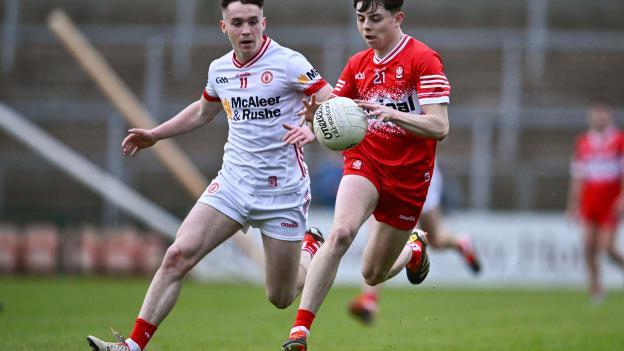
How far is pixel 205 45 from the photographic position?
2317 centimetres

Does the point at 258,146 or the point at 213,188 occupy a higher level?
the point at 258,146

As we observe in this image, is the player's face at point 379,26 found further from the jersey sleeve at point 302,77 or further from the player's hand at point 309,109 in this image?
the player's hand at point 309,109

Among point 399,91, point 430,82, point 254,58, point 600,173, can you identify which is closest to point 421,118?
point 430,82

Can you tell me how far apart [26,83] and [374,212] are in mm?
16982

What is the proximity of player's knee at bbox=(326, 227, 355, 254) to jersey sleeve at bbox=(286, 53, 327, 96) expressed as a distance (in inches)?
38.8

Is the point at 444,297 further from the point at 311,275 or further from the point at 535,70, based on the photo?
the point at 311,275

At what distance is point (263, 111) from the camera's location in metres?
7.34

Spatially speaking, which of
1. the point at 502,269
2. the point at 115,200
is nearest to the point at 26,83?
the point at 115,200

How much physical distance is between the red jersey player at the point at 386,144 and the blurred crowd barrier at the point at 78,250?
12.0 meters

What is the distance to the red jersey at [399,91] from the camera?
24.3ft

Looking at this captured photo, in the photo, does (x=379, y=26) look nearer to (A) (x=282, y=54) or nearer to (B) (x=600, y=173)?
(A) (x=282, y=54)

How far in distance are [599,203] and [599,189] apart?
0.29 meters

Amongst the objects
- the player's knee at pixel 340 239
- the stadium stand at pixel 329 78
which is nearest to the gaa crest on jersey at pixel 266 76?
the player's knee at pixel 340 239

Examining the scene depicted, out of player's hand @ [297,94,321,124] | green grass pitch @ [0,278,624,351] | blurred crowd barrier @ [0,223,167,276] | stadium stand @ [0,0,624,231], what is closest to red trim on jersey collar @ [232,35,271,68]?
player's hand @ [297,94,321,124]
